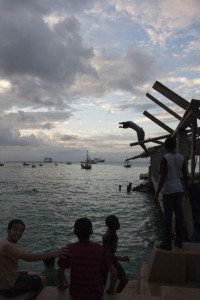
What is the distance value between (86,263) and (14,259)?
106 centimetres

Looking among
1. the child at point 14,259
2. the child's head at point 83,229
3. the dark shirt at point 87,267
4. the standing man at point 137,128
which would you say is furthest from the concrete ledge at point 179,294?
the standing man at point 137,128

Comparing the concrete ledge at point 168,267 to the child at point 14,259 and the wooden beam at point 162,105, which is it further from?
the wooden beam at point 162,105

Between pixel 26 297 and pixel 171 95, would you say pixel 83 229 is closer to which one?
pixel 26 297

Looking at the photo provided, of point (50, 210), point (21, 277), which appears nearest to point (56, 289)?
point (21, 277)

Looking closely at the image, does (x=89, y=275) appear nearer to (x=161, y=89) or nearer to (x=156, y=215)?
Answer: (x=161, y=89)

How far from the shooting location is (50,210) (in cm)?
2583

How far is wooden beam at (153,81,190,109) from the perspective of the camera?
923cm

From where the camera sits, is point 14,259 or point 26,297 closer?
point 14,259

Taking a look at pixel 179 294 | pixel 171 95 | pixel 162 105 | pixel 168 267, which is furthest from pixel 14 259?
pixel 162 105

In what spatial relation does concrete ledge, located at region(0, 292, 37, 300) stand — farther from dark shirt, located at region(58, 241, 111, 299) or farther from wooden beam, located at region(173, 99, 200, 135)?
wooden beam, located at region(173, 99, 200, 135)

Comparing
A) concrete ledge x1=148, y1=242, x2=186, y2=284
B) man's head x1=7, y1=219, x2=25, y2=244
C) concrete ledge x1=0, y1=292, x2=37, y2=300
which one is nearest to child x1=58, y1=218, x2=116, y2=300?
man's head x1=7, y1=219, x2=25, y2=244

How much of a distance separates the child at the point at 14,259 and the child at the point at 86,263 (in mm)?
171

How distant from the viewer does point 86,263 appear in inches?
156

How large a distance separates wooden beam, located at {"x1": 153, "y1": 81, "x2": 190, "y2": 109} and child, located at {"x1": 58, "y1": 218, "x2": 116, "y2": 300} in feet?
20.1
